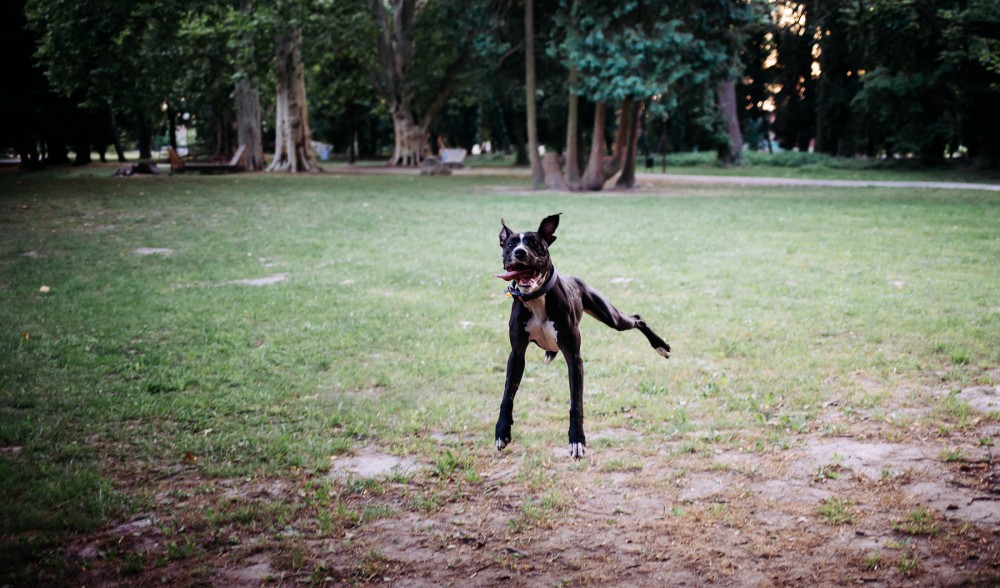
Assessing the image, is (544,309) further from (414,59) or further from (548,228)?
(414,59)

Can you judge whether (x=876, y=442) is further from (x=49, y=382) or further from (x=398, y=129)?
(x=398, y=129)

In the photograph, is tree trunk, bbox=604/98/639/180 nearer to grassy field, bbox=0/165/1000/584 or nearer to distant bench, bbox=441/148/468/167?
grassy field, bbox=0/165/1000/584

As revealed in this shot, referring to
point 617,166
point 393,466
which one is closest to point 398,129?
point 617,166

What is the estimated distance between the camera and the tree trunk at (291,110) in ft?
113

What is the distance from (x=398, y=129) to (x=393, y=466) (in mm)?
42984

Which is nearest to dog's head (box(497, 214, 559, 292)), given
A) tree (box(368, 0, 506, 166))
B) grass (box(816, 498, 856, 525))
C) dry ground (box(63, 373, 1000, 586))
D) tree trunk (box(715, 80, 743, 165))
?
dry ground (box(63, 373, 1000, 586))

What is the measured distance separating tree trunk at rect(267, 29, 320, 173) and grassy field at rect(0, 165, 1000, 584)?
20136 mm

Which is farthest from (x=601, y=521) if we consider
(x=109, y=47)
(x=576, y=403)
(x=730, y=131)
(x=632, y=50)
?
(x=730, y=131)

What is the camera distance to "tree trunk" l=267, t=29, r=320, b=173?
34.6m

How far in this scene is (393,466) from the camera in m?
5.45

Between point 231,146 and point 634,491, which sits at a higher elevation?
point 231,146

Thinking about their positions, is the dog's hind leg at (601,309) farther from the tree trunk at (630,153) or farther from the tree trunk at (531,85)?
the tree trunk at (630,153)

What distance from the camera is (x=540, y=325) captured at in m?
3.12

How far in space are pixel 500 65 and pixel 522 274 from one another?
30.2 metres
